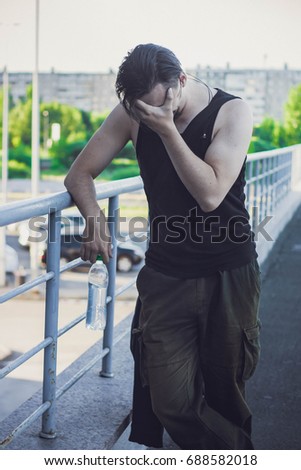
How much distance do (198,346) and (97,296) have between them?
922 mm

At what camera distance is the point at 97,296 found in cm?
366

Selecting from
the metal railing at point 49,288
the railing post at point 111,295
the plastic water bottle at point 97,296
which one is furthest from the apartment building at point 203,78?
the metal railing at point 49,288

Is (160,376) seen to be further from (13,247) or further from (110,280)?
(13,247)

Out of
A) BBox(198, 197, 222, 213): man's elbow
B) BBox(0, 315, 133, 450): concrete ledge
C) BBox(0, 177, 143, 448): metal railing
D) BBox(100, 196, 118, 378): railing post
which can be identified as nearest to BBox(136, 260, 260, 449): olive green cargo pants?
BBox(198, 197, 222, 213): man's elbow

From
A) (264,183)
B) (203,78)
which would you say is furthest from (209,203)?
(203,78)

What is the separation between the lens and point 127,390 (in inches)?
155

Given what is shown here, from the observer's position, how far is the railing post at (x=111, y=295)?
3.78 m

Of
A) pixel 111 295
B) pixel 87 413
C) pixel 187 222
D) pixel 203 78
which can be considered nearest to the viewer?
pixel 187 222

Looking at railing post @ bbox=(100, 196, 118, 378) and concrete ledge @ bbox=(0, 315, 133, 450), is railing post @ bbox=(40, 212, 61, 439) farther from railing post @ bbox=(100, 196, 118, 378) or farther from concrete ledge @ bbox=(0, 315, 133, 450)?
railing post @ bbox=(100, 196, 118, 378)

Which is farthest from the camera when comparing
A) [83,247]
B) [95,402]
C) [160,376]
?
[95,402]

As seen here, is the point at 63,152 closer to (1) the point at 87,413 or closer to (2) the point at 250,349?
(1) the point at 87,413

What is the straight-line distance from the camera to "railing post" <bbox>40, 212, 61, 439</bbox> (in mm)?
3100

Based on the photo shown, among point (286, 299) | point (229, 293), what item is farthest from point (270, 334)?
point (229, 293)

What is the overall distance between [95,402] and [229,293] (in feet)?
4.24
